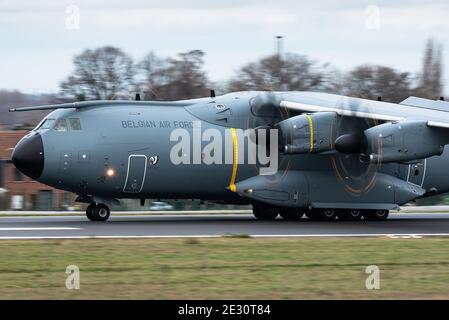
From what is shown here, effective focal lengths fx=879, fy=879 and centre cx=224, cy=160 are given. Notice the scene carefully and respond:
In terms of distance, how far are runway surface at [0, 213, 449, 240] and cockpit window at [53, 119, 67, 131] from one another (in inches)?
119

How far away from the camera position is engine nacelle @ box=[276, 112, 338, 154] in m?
28.0

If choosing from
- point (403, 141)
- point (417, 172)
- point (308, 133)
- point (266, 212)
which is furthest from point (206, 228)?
point (417, 172)

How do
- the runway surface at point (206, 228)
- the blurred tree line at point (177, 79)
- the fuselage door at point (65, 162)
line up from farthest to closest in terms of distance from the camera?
the blurred tree line at point (177, 79), the fuselage door at point (65, 162), the runway surface at point (206, 228)

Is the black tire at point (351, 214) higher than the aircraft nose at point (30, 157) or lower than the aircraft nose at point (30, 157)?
lower

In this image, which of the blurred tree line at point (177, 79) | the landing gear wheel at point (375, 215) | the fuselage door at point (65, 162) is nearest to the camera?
the fuselage door at point (65, 162)

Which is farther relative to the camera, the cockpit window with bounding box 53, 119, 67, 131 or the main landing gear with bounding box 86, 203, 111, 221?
the main landing gear with bounding box 86, 203, 111, 221

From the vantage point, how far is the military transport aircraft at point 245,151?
2733 centimetres

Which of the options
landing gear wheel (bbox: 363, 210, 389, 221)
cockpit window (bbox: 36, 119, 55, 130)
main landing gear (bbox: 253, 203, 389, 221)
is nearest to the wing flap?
main landing gear (bbox: 253, 203, 389, 221)

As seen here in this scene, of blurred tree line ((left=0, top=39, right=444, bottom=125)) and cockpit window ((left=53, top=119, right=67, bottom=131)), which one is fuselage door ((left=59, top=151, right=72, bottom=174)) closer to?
cockpit window ((left=53, top=119, right=67, bottom=131))

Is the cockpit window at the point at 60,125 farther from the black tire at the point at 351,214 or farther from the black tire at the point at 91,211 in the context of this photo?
the black tire at the point at 351,214

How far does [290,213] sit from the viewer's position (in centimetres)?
3139

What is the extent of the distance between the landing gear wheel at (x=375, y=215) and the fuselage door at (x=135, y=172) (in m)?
8.27

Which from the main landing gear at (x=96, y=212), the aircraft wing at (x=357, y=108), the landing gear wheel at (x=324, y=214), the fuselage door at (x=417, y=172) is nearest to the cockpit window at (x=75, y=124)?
the main landing gear at (x=96, y=212)

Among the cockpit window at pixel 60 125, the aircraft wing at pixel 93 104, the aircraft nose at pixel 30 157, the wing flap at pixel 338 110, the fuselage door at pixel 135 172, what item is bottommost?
the fuselage door at pixel 135 172
